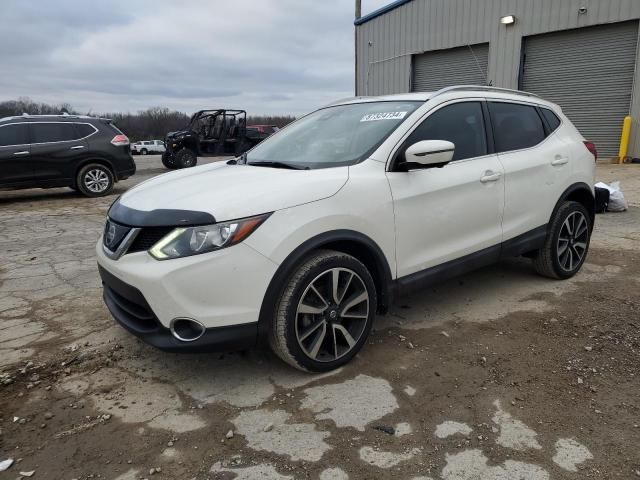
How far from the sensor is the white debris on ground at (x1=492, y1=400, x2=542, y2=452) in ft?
7.54

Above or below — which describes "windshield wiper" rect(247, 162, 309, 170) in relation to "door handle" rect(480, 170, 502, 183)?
above

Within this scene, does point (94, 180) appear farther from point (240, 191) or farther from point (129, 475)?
point (129, 475)

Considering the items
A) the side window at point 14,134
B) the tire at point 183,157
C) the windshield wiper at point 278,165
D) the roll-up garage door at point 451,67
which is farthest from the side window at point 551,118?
the tire at point 183,157

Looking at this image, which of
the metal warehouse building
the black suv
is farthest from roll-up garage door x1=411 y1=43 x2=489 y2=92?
the black suv

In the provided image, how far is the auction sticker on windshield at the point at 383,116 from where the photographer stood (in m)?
3.34

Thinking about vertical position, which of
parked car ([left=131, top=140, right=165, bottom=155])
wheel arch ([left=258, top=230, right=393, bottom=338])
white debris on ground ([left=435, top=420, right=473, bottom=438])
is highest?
wheel arch ([left=258, top=230, right=393, bottom=338])

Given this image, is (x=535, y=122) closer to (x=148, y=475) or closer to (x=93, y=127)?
(x=148, y=475)

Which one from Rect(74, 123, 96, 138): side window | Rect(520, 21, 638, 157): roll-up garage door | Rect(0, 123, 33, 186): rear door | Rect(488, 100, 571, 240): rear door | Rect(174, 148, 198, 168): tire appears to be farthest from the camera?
Rect(174, 148, 198, 168): tire

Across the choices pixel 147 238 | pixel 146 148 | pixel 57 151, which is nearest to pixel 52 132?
pixel 57 151

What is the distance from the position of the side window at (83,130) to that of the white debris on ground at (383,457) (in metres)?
10.1

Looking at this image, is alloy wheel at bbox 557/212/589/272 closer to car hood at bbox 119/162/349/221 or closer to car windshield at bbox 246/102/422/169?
car windshield at bbox 246/102/422/169

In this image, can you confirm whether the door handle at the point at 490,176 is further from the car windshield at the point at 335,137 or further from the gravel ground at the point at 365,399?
the gravel ground at the point at 365,399

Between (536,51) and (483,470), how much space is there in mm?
14933

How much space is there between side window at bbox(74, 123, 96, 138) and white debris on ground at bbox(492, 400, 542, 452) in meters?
10.3
